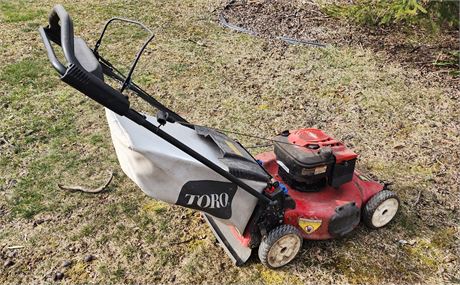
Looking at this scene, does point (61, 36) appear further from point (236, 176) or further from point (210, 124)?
point (210, 124)

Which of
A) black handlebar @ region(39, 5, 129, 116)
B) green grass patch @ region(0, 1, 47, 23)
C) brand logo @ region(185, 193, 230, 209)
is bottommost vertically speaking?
green grass patch @ region(0, 1, 47, 23)

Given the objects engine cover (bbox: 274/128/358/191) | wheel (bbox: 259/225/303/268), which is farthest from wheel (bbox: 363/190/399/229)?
wheel (bbox: 259/225/303/268)

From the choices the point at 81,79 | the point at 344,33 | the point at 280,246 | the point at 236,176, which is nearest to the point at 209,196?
the point at 236,176

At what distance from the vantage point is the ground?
2715 millimetres

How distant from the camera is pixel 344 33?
19.1 feet

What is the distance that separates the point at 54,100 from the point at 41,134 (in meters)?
0.59

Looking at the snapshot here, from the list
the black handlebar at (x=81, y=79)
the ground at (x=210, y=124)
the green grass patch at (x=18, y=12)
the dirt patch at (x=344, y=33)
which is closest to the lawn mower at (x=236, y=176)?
the black handlebar at (x=81, y=79)

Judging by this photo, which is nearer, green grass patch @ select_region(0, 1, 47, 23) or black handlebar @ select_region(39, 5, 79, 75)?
black handlebar @ select_region(39, 5, 79, 75)

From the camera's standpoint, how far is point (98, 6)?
21.8 ft

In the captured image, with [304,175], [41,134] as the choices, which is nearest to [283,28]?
[41,134]

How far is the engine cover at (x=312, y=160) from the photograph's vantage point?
2.56 metres

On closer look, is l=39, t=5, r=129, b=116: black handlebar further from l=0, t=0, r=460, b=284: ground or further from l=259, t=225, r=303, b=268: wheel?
l=0, t=0, r=460, b=284: ground

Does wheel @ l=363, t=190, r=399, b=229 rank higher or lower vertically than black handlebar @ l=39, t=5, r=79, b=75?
Result: lower

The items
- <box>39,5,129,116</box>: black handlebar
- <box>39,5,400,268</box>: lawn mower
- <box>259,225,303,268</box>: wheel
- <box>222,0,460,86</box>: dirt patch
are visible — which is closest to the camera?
<box>39,5,129,116</box>: black handlebar
